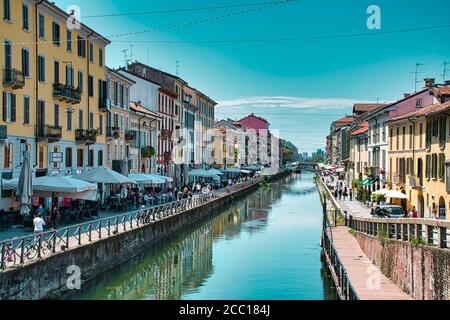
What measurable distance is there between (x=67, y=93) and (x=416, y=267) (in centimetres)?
2679

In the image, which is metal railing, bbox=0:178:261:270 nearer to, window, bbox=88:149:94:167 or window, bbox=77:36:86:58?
window, bbox=88:149:94:167

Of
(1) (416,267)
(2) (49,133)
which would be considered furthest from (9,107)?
(1) (416,267)

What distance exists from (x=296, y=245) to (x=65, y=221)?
1519 centimetres

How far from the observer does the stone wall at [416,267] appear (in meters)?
15.4

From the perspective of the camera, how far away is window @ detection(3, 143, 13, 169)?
30.8 metres

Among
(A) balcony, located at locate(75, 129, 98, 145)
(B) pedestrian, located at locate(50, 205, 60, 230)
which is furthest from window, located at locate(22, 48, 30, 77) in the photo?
(B) pedestrian, located at locate(50, 205, 60, 230)

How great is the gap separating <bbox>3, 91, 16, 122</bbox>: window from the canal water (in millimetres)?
9670

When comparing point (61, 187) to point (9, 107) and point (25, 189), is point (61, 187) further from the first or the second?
point (9, 107)

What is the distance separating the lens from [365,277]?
69.9 ft

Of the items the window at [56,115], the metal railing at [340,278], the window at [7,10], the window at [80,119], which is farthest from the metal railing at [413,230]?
the window at [80,119]

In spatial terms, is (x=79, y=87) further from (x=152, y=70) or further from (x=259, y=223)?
(x=152, y=70)

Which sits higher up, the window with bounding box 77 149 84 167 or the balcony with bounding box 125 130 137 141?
the balcony with bounding box 125 130 137 141

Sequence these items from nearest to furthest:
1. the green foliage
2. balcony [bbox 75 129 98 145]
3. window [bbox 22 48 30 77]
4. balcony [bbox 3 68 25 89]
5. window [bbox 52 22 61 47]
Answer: the green foliage → balcony [bbox 3 68 25 89] → window [bbox 22 48 30 77] → window [bbox 52 22 61 47] → balcony [bbox 75 129 98 145]
